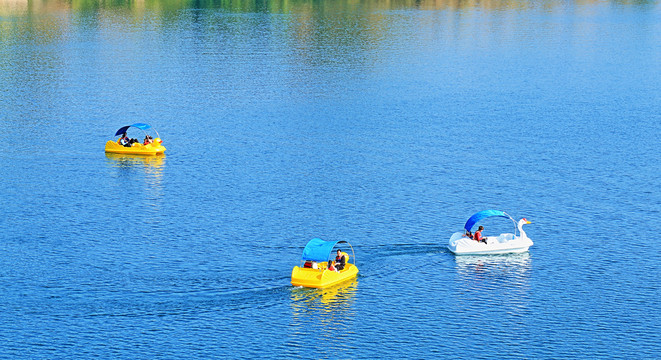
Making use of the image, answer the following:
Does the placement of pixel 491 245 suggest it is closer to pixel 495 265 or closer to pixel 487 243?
pixel 487 243

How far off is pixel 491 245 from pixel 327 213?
70.3 feet

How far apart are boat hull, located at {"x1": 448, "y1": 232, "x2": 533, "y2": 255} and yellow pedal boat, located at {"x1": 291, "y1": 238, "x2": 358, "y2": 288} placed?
12108mm

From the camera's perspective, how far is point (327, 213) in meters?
97.9

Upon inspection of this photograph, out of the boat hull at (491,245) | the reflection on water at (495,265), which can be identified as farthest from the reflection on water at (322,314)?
the boat hull at (491,245)

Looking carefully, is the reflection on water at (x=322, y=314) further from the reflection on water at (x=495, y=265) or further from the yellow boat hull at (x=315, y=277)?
the reflection on water at (x=495, y=265)

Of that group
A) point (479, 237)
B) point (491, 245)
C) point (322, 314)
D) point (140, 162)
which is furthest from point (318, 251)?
point (140, 162)

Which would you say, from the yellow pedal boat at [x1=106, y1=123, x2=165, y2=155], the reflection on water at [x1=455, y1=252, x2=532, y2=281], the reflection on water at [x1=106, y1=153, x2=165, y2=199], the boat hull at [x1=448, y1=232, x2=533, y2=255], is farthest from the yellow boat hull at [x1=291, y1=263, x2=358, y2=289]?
the yellow pedal boat at [x1=106, y1=123, x2=165, y2=155]

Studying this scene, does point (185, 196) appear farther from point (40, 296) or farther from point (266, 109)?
point (266, 109)

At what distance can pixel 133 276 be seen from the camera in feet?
256

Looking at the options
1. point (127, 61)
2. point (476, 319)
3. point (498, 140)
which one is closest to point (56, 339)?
point (476, 319)

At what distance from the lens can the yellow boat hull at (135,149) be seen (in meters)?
123

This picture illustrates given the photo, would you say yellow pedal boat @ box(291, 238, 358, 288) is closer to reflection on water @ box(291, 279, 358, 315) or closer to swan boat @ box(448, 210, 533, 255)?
reflection on water @ box(291, 279, 358, 315)

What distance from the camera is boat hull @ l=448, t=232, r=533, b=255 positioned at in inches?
3278

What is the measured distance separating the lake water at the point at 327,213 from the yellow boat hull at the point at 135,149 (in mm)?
1098
